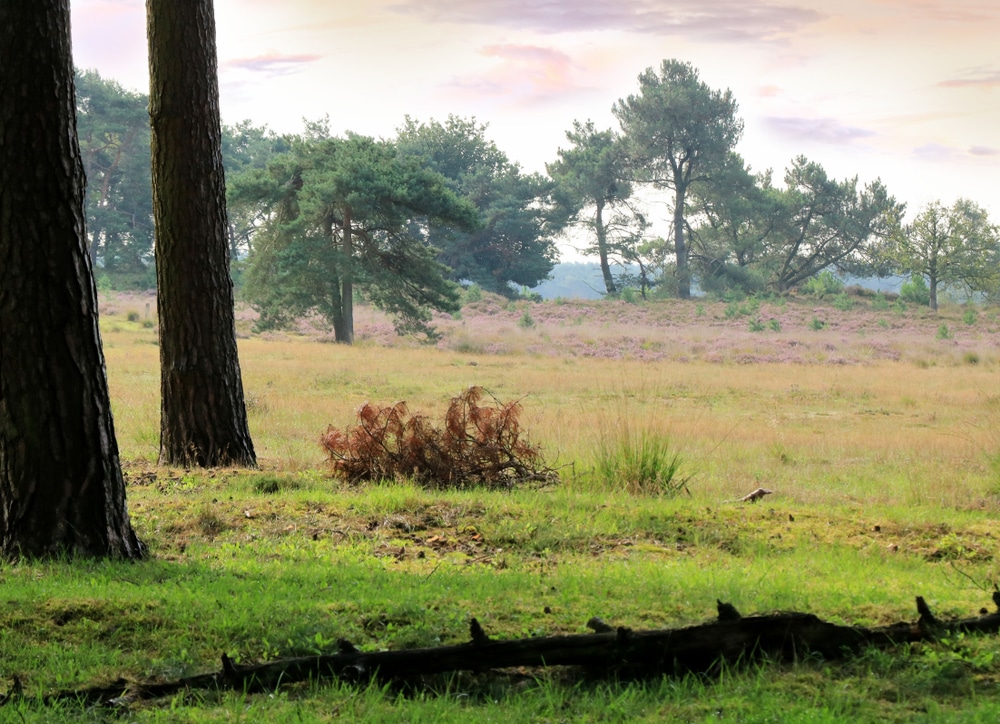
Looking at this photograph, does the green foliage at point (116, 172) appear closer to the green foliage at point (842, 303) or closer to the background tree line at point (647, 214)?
the background tree line at point (647, 214)

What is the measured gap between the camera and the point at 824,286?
50531mm

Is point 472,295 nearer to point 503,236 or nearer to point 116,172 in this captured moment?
point 503,236

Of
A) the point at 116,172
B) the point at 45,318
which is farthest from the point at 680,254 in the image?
the point at 45,318

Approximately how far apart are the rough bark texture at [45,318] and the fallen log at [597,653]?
5.83ft

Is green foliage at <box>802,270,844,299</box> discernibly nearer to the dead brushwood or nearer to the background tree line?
the background tree line

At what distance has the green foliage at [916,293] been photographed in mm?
48594

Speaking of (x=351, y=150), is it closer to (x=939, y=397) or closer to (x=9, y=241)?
(x=939, y=397)

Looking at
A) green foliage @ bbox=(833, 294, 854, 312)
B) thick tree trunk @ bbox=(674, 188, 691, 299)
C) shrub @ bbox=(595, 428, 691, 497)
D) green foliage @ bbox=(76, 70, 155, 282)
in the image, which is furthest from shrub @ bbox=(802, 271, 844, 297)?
shrub @ bbox=(595, 428, 691, 497)

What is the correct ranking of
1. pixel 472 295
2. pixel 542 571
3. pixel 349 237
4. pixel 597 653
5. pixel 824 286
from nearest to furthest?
pixel 597 653
pixel 542 571
pixel 349 237
pixel 472 295
pixel 824 286

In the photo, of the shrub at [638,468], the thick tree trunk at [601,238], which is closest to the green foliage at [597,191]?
the thick tree trunk at [601,238]

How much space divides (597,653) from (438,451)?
14.8ft

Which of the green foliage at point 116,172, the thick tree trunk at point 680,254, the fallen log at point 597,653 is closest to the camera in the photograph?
the fallen log at point 597,653

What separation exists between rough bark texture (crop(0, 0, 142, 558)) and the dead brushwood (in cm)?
321

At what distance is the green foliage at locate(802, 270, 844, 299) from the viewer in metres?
49.9
